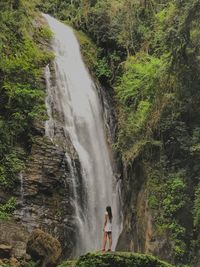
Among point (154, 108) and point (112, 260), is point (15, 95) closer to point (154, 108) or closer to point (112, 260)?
point (154, 108)

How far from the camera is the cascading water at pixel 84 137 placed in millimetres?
16859

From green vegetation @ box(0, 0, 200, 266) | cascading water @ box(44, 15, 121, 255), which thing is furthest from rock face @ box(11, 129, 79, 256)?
green vegetation @ box(0, 0, 200, 266)

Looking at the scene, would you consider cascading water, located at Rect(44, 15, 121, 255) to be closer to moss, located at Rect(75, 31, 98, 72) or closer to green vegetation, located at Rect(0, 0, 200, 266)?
moss, located at Rect(75, 31, 98, 72)

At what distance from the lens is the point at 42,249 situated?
13.3m

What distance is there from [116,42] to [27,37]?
186 inches

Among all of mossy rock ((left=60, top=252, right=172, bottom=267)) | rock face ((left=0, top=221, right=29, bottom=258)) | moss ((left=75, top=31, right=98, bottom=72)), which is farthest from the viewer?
moss ((left=75, top=31, right=98, bottom=72))

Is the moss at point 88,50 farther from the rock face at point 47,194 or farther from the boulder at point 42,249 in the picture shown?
the boulder at point 42,249

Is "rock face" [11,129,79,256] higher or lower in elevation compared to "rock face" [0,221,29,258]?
higher

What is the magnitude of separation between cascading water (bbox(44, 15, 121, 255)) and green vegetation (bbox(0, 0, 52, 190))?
3.05ft

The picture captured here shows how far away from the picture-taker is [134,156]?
17.3 m

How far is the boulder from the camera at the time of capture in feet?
43.5

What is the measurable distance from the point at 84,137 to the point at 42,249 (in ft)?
21.1

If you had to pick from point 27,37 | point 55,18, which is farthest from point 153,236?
point 55,18

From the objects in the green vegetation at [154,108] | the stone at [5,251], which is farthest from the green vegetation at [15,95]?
the stone at [5,251]
